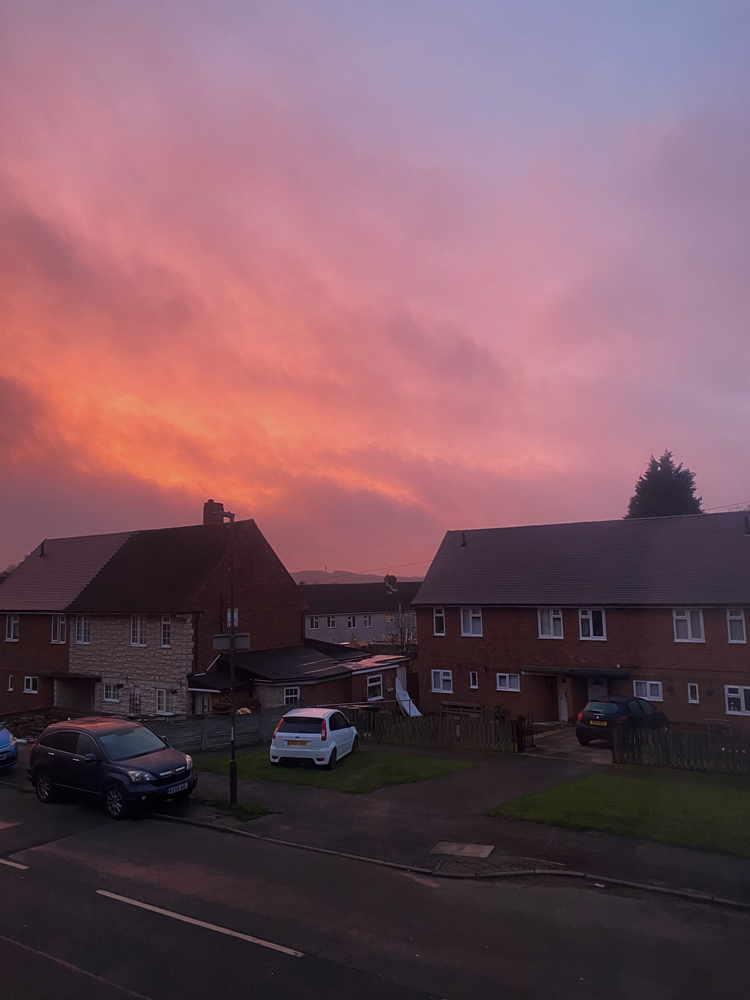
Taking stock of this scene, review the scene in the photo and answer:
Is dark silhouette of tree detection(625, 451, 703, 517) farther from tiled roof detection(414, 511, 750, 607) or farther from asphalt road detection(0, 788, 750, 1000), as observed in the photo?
asphalt road detection(0, 788, 750, 1000)

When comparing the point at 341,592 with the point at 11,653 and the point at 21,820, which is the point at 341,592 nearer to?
Answer: the point at 11,653

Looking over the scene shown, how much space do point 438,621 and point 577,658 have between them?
7.84 metres

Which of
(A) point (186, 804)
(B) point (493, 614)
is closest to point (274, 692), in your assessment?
(B) point (493, 614)

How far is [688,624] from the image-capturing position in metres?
28.9

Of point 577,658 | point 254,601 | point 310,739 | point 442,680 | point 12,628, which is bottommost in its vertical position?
point 442,680

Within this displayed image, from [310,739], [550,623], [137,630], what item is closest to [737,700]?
[550,623]

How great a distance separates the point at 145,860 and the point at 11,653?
3491 cm

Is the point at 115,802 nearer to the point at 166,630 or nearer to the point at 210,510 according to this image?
the point at 166,630

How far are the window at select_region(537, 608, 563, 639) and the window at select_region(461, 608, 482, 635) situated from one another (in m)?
3.27

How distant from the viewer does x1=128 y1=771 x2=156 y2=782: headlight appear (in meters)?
14.1

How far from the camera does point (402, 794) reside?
52.5 feet

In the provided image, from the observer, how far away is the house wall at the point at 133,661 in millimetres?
32625

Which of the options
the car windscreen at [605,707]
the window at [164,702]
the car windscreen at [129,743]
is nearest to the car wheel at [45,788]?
the car windscreen at [129,743]

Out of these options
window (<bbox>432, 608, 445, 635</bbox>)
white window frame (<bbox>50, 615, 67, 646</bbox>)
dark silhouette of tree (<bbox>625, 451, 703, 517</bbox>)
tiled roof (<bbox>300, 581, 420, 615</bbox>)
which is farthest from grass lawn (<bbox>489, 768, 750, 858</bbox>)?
tiled roof (<bbox>300, 581, 420, 615</bbox>)
